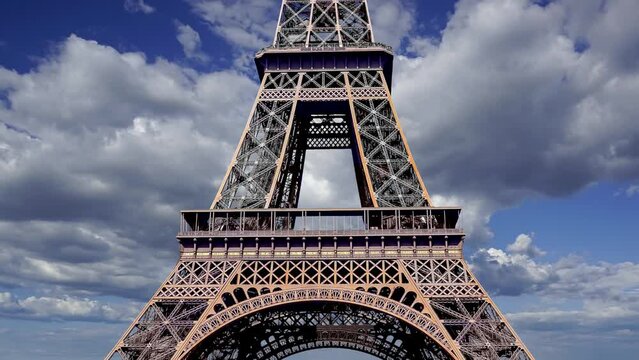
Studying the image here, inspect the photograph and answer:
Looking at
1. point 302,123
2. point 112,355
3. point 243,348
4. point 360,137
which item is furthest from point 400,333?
point 112,355

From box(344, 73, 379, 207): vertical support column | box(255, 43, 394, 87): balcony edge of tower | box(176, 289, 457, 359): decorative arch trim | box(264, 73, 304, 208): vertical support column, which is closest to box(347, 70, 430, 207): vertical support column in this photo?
box(344, 73, 379, 207): vertical support column

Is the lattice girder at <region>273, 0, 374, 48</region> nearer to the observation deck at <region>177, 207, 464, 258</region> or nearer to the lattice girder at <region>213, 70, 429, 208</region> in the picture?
the lattice girder at <region>213, 70, 429, 208</region>

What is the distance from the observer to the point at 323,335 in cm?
4247

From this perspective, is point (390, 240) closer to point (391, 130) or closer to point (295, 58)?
point (391, 130)

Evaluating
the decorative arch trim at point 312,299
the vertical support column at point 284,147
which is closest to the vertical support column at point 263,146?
the vertical support column at point 284,147

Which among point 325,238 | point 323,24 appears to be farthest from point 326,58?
point 325,238

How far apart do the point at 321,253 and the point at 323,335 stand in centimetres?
1161

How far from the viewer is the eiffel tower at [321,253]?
30.2m

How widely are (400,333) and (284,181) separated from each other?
12.6 metres

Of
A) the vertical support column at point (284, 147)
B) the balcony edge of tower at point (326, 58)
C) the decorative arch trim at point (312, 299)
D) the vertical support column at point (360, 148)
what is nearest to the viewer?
the decorative arch trim at point (312, 299)

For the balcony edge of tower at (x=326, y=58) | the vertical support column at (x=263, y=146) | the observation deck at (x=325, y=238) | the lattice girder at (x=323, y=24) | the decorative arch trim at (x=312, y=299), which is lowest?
the decorative arch trim at (x=312, y=299)

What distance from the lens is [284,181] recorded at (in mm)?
42750

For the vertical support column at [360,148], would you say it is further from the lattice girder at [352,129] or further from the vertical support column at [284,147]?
the vertical support column at [284,147]

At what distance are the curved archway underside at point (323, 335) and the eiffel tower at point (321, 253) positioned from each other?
0.31 ft
